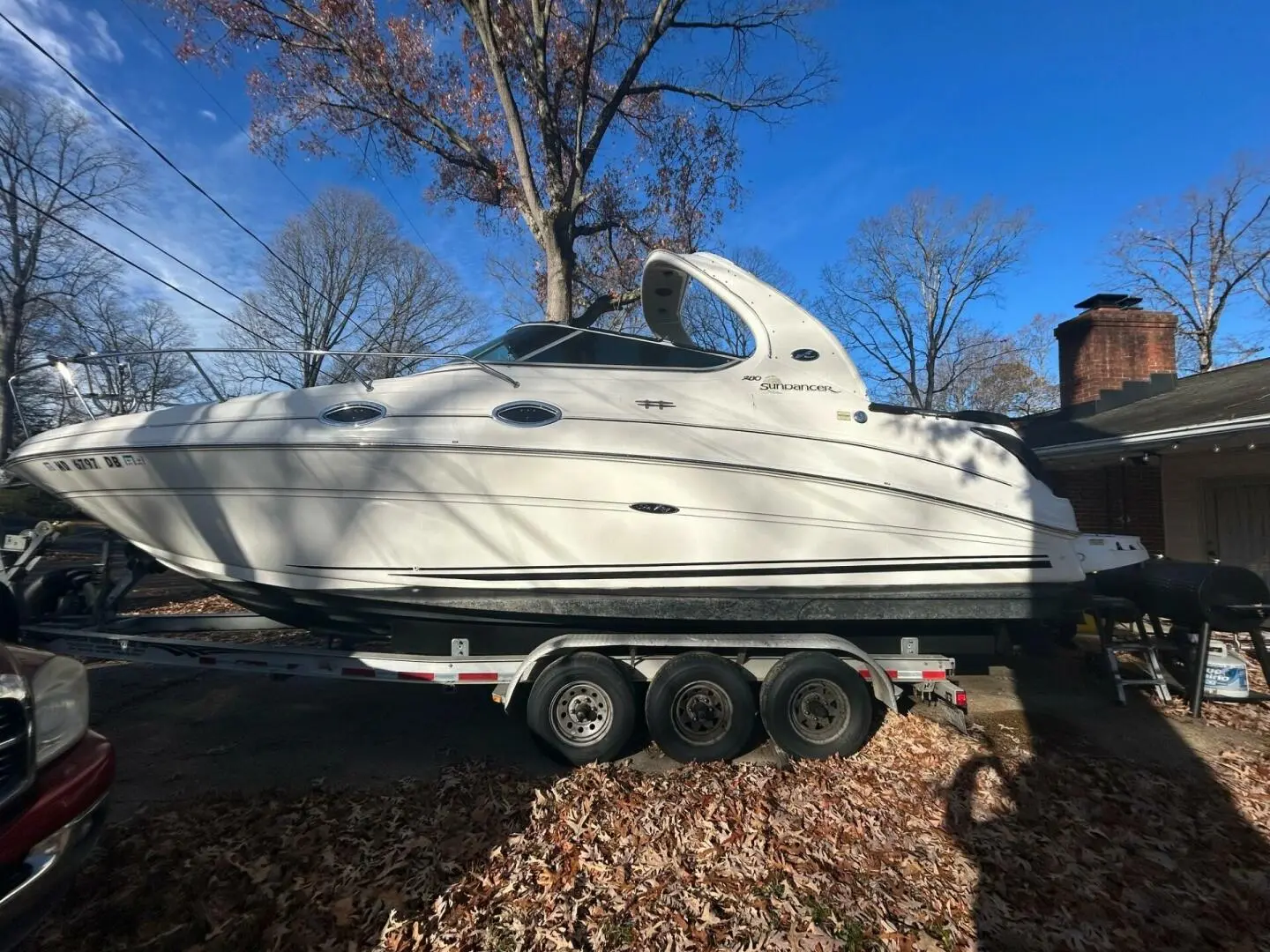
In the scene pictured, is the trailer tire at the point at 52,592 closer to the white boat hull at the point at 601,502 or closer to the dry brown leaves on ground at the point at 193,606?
the white boat hull at the point at 601,502

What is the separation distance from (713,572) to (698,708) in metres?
0.99

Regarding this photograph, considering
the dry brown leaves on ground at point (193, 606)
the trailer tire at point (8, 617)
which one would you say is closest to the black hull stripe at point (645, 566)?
the trailer tire at point (8, 617)

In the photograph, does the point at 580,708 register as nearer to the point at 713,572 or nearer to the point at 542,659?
the point at 542,659

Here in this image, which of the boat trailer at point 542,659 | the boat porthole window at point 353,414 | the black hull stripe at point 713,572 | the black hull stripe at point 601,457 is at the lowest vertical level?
the boat trailer at point 542,659

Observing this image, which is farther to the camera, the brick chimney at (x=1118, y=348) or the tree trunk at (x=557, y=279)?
the brick chimney at (x=1118, y=348)

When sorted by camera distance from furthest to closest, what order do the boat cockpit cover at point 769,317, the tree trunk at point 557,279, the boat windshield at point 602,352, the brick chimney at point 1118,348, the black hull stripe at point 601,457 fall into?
the brick chimney at point 1118,348 < the tree trunk at point 557,279 < the boat windshield at point 602,352 < the boat cockpit cover at point 769,317 < the black hull stripe at point 601,457

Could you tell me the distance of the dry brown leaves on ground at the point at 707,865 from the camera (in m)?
2.82

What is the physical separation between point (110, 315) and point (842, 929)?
36.9m

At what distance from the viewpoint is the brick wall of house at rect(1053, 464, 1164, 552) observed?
30.9 feet

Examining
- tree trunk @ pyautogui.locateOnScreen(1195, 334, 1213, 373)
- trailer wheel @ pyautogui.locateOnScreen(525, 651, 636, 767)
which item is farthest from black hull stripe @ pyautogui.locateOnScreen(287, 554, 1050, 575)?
tree trunk @ pyautogui.locateOnScreen(1195, 334, 1213, 373)

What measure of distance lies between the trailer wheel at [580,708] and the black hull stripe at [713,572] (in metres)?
0.60

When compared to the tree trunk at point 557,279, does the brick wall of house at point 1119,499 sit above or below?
below

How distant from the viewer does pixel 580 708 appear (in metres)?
4.51

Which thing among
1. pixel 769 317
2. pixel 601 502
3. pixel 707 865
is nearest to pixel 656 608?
pixel 601 502
